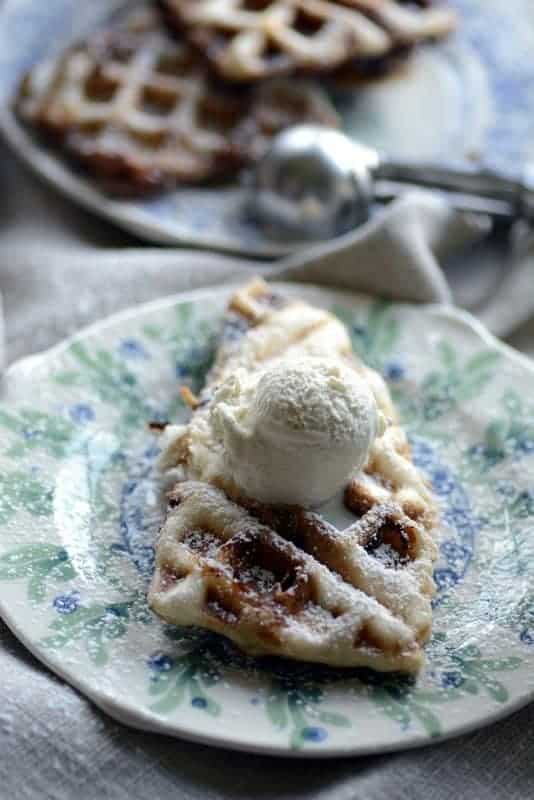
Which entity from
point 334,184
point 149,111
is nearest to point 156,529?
point 334,184

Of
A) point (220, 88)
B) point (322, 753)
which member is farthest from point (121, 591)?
point (220, 88)

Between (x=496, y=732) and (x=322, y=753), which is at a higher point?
(x=322, y=753)

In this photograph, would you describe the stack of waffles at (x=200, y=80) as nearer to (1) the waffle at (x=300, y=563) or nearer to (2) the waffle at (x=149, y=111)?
(2) the waffle at (x=149, y=111)

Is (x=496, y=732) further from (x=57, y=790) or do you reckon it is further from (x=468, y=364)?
(x=468, y=364)

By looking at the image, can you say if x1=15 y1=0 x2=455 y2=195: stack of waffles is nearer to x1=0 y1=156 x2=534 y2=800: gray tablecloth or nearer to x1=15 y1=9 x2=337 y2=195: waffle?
x1=15 y1=9 x2=337 y2=195: waffle

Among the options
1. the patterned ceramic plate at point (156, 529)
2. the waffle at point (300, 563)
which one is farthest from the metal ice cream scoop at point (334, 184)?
the waffle at point (300, 563)

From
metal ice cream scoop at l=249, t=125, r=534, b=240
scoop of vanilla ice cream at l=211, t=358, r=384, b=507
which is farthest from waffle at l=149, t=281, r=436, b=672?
metal ice cream scoop at l=249, t=125, r=534, b=240
